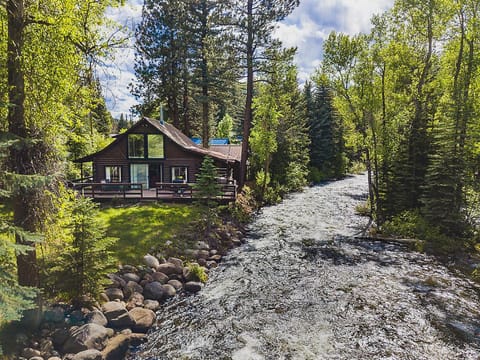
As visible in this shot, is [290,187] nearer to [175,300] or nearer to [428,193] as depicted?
[428,193]

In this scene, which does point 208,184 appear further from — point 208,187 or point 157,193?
point 157,193

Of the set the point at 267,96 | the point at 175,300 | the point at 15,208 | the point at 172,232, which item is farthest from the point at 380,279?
the point at 267,96

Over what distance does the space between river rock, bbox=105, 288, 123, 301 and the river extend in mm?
1399

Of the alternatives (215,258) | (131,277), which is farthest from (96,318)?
(215,258)

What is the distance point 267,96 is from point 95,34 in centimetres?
1919

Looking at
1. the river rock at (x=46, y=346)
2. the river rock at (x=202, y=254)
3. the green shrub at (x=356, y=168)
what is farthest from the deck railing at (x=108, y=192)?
the green shrub at (x=356, y=168)

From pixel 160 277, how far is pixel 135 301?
5.07 ft

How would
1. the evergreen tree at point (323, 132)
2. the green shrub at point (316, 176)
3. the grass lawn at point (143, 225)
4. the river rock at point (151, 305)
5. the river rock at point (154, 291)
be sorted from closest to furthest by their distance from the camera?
the river rock at point (151, 305)
the river rock at point (154, 291)
the grass lawn at point (143, 225)
the green shrub at point (316, 176)
the evergreen tree at point (323, 132)

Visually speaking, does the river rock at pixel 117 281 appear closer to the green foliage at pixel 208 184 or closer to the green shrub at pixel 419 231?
the green foliage at pixel 208 184

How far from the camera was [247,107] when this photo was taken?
77.5 feet

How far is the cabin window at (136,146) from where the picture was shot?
80.8 feet

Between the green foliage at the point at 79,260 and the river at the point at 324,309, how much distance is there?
2.34 metres

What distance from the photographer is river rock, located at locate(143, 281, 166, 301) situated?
33.2 ft

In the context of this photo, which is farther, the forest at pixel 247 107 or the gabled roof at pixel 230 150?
the gabled roof at pixel 230 150
